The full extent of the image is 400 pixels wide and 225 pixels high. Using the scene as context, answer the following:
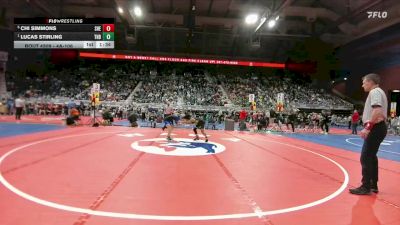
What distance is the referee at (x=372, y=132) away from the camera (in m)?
4.74

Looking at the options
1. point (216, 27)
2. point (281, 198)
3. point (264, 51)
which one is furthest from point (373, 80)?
point (264, 51)

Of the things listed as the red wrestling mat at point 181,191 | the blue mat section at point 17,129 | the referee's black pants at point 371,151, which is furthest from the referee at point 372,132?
the blue mat section at point 17,129

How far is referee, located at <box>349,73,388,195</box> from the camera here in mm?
4742

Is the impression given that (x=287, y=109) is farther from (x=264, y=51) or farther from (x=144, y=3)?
(x=144, y=3)

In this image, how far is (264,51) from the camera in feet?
127

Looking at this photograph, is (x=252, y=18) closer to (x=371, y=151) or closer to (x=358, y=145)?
(x=358, y=145)

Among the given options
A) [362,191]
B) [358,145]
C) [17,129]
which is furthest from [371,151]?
[17,129]

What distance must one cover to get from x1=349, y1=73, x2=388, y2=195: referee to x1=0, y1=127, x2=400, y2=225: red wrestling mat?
0.29 meters

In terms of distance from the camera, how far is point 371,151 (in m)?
4.84
